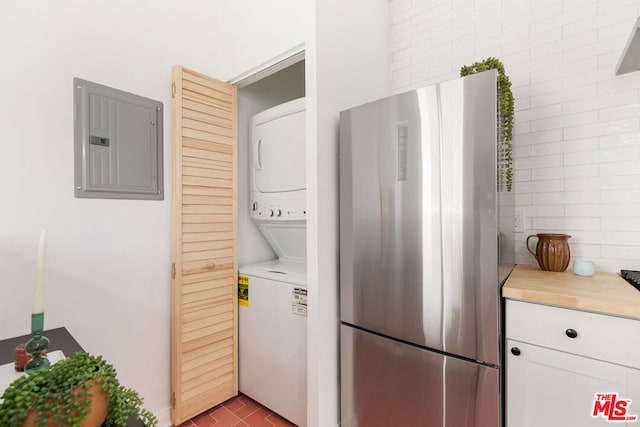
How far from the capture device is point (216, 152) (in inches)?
77.7

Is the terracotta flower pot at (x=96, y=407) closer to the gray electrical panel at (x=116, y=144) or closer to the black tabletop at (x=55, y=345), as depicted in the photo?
the black tabletop at (x=55, y=345)

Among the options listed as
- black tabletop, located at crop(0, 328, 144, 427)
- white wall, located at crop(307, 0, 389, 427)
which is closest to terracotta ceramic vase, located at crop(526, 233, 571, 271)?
white wall, located at crop(307, 0, 389, 427)

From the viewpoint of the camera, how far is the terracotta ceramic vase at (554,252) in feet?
4.76

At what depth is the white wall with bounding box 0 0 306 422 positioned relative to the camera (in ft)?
4.36

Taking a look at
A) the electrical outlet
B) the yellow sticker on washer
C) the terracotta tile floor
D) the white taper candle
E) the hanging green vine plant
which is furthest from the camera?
the yellow sticker on washer

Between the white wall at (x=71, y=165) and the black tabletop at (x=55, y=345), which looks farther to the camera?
the white wall at (x=71, y=165)

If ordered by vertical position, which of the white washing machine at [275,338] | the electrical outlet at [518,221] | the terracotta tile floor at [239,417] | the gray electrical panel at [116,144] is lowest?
the terracotta tile floor at [239,417]

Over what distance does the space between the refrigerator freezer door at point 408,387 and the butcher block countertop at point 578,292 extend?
33cm

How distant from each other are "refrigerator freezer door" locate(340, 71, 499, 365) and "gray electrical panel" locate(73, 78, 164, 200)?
1.12m

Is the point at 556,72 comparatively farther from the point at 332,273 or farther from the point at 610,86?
the point at 332,273

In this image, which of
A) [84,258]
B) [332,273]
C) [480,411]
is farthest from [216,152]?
[480,411]

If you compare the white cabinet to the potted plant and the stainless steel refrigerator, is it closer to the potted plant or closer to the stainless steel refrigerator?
the stainless steel refrigerator

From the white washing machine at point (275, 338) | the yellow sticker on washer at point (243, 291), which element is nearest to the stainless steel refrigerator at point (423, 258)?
the white washing machine at point (275, 338)

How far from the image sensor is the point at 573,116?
1553mm
